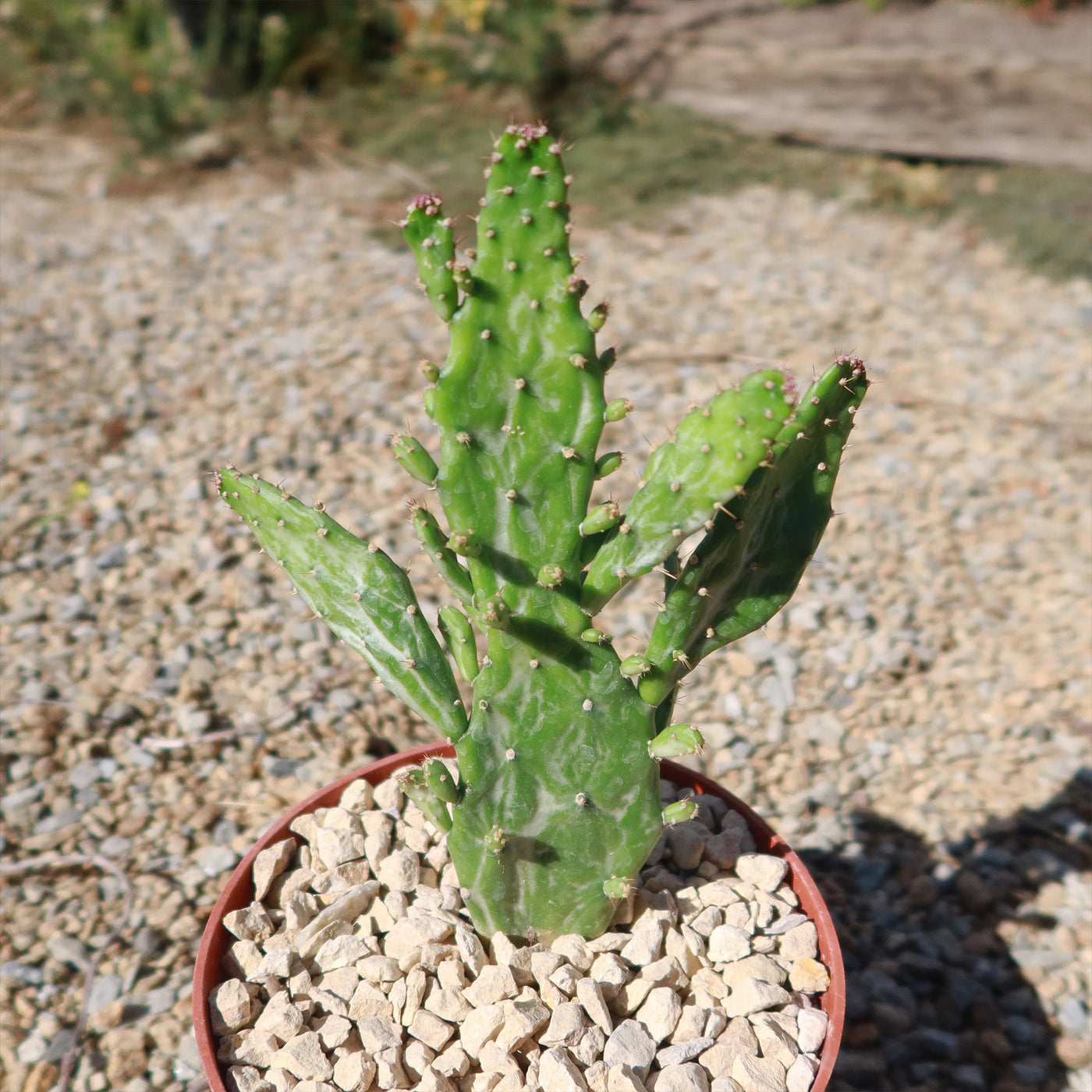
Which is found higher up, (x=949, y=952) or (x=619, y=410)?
(x=619, y=410)

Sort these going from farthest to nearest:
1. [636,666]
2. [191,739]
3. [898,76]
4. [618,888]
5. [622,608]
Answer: [898,76]
[622,608]
[191,739]
[618,888]
[636,666]

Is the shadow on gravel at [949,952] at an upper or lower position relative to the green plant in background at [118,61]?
lower

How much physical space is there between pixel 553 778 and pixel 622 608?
1391 millimetres

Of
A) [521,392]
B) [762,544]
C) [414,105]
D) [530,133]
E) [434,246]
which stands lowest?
[414,105]

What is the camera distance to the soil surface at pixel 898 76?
476 cm

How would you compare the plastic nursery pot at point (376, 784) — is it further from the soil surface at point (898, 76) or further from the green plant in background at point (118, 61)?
the green plant in background at point (118, 61)

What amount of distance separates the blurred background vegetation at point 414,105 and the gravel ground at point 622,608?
48 centimetres

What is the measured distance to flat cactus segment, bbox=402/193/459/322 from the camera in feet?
3.96

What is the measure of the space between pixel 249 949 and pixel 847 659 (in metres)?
1.70

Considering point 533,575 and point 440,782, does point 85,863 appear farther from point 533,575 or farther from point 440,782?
point 533,575

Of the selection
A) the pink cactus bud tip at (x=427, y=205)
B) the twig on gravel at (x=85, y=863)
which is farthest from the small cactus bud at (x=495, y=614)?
the twig on gravel at (x=85, y=863)

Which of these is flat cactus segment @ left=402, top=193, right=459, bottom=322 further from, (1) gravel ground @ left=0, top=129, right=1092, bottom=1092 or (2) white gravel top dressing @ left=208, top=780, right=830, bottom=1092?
(1) gravel ground @ left=0, top=129, right=1092, bottom=1092

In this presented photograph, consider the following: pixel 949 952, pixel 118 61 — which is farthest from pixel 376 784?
pixel 118 61

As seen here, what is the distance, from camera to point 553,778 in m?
1.40
